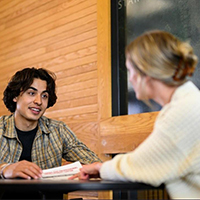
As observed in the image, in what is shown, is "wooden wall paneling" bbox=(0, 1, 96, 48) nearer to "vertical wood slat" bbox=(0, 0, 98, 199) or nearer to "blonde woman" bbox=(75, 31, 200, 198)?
"vertical wood slat" bbox=(0, 0, 98, 199)

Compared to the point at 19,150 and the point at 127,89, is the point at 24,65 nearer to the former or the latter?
the point at 127,89

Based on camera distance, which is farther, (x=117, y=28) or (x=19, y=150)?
(x=117, y=28)

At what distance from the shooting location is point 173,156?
1045mm

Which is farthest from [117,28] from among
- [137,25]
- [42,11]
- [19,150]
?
[19,150]

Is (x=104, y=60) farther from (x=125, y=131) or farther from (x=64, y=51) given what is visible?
(x=125, y=131)

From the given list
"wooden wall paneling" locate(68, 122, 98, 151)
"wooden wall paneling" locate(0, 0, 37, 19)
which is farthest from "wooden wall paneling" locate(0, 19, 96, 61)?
"wooden wall paneling" locate(68, 122, 98, 151)

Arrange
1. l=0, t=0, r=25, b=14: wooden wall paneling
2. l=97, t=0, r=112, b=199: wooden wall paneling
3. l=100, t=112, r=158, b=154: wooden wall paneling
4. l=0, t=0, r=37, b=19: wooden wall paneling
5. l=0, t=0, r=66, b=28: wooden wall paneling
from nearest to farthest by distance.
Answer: l=100, t=112, r=158, b=154: wooden wall paneling, l=97, t=0, r=112, b=199: wooden wall paneling, l=0, t=0, r=66, b=28: wooden wall paneling, l=0, t=0, r=37, b=19: wooden wall paneling, l=0, t=0, r=25, b=14: wooden wall paneling

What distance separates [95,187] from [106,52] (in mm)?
2170

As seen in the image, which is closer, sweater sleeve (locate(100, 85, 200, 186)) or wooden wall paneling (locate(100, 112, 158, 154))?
sweater sleeve (locate(100, 85, 200, 186))

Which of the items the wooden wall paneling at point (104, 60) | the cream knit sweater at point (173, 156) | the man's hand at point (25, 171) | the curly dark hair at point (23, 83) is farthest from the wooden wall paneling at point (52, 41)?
the cream knit sweater at point (173, 156)

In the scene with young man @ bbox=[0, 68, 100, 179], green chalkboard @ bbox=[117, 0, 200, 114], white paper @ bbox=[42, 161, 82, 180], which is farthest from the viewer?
green chalkboard @ bbox=[117, 0, 200, 114]

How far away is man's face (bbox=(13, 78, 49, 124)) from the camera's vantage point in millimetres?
2252

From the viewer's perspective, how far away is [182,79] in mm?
1152

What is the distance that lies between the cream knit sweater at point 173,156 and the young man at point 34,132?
3.69 feet
